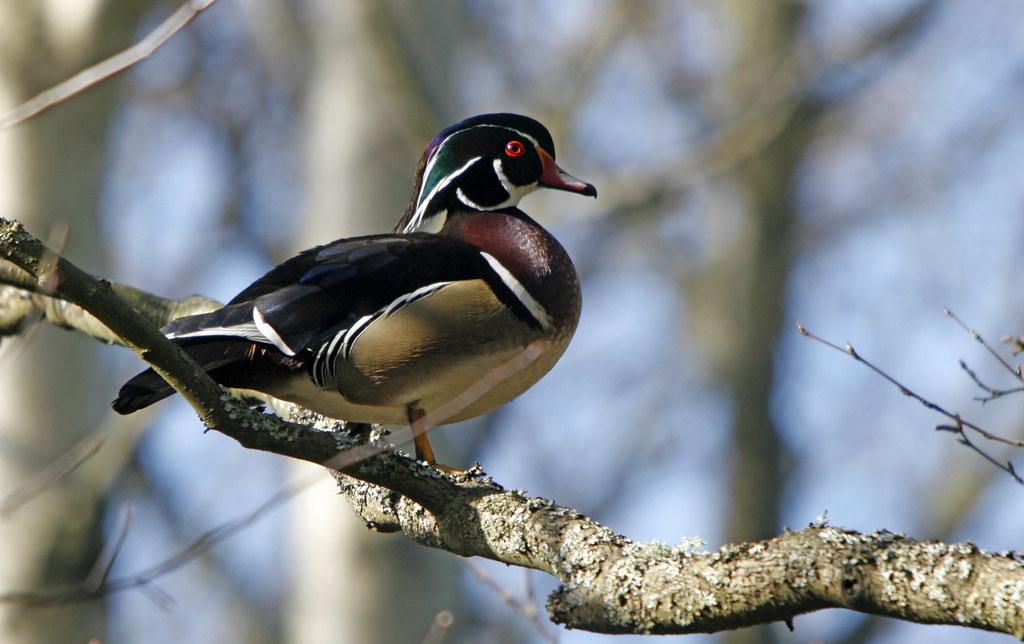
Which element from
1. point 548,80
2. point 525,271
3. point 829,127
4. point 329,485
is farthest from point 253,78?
point 525,271

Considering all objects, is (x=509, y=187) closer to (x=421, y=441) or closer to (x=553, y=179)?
(x=553, y=179)

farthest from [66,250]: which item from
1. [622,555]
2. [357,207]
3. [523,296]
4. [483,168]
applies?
[622,555]

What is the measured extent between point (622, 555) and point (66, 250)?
2923 mm

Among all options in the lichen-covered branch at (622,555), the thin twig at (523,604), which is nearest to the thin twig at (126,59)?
the lichen-covered branch at (622,555)

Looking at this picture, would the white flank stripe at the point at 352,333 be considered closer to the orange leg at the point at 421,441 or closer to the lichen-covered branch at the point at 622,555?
the orange leg at the point at 421,441

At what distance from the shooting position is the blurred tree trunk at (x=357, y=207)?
513 cm

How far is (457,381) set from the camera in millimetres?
3113

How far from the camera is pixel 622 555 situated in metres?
2.30

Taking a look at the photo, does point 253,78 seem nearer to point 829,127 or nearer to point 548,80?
point 548,80

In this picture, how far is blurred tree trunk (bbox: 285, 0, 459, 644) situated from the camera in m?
5.13

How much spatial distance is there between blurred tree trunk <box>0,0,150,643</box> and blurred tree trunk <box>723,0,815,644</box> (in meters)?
3.87

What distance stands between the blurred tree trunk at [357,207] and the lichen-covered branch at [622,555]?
7.82 feet

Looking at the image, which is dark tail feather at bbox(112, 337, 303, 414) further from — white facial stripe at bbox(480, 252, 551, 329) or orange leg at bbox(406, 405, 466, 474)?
white facial stripe at bbox(480, 252, 551, 329)

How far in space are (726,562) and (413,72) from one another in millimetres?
3746
